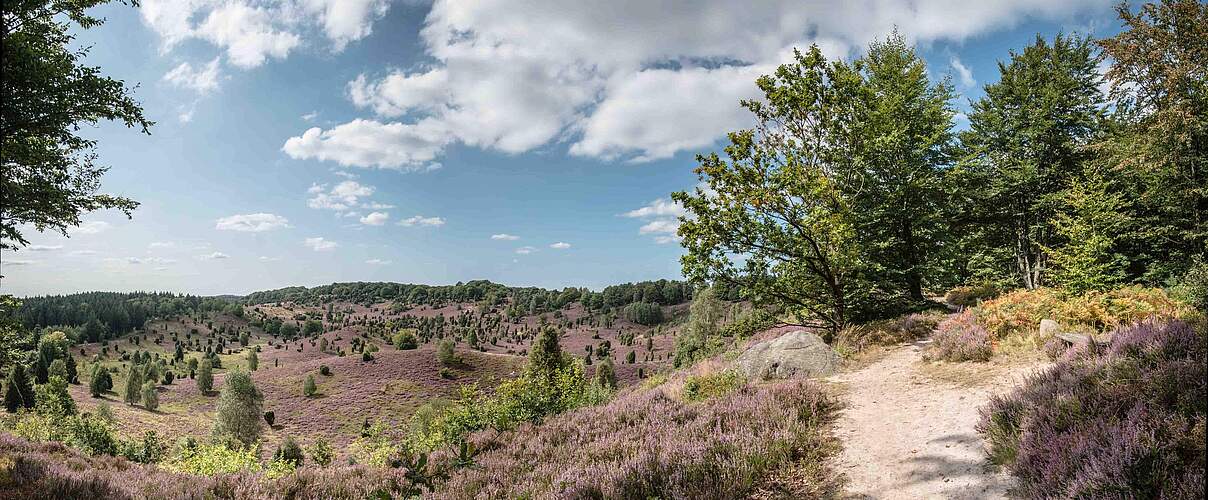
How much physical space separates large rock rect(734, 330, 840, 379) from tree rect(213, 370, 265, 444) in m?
56.5

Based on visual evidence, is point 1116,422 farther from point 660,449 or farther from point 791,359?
point 791,359

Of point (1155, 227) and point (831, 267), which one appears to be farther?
Answer: point (1155, 227)

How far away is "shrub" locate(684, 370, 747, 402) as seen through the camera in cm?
864

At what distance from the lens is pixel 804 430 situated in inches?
234

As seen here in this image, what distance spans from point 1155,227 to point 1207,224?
1.90m

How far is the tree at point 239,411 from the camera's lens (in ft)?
157

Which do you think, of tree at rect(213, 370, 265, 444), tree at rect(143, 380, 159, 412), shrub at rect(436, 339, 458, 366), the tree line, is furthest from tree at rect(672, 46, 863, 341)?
tree at rect(143, 380, 159, 412)

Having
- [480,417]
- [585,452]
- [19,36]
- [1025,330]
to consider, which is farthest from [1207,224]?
[19,36]

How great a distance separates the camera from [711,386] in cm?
899

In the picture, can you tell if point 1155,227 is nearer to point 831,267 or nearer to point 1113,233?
point 1113,233

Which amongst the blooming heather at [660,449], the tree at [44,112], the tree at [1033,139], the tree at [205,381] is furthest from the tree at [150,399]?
the tree at [1033,139]

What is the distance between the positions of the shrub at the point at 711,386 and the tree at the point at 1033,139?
21289 millimetres

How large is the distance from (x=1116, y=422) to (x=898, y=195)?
46.3ft

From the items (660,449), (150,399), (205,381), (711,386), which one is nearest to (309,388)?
(150,399)
